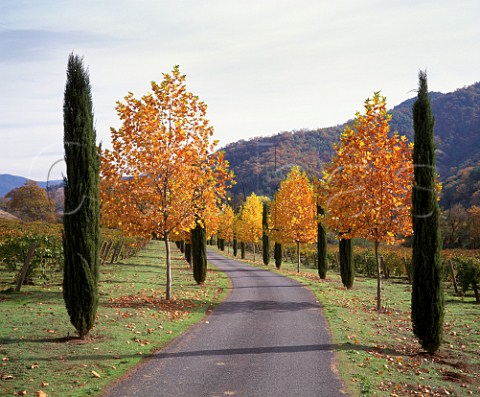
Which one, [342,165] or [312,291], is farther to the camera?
[312,291]

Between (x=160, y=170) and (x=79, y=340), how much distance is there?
7.44 metres

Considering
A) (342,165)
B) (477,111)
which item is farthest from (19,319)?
(477,111)

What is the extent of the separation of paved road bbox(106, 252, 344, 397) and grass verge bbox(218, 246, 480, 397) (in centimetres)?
Answer: 52

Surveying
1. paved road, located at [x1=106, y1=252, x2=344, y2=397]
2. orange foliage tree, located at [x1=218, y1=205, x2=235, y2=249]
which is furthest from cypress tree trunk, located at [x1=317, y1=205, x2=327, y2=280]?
orange foliage tree, located at [x1=218, y1=205, x2=235, y2=249]

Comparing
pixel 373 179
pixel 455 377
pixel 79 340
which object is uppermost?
pixel 373 179

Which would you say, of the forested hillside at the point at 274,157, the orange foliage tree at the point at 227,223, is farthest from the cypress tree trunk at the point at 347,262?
the forested hillside at the point at 274,157

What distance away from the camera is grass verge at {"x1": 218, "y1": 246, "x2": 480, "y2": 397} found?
8844 millimetres

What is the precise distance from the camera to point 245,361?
9.81 metres

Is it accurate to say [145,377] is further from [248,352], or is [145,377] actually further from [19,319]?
[19,319]

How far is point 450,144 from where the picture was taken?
13250 centimetres

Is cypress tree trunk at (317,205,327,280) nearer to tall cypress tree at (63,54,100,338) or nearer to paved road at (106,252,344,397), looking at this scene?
paved road at (106,252,344,397)

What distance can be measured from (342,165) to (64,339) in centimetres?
1183

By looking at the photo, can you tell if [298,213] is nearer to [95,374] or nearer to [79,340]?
[79,340]

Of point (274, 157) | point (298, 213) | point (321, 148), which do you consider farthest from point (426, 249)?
point (321, 148)
